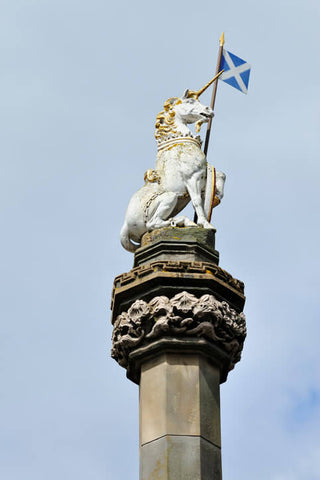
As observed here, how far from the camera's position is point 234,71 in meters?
20.0

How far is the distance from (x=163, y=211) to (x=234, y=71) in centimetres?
503

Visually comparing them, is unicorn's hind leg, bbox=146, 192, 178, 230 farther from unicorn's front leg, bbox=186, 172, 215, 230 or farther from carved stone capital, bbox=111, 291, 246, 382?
carved stone capital, bbox=111, 291, 246, 382

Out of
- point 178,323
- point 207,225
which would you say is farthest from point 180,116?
point 178,323

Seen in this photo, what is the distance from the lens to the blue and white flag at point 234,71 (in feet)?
65.2

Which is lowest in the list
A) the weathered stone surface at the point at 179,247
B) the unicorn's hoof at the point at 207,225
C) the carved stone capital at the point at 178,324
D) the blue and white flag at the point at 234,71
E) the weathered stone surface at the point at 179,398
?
the weathered stone surface at the point at 179,398

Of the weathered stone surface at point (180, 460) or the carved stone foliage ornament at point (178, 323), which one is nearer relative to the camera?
the weathered stone surface at point (180, 460)

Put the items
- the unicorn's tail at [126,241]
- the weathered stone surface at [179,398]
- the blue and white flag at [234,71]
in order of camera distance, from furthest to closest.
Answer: the blue and white flag at [234,71] < the unicorn's tail at [126,241] < the weathered stone surface at [179,398]

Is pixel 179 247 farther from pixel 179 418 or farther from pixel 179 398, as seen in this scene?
pixel 179 418

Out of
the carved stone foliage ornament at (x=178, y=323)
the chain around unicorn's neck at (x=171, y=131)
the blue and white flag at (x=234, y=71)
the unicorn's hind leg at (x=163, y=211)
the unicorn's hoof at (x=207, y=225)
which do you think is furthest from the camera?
the blue and white flag at (x=234, y=71)

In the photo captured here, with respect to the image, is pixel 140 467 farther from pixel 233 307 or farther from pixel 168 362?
pixel 233 307

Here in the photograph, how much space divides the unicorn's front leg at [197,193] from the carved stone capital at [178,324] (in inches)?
68.9

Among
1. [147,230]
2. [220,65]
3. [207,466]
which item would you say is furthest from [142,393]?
[220,65]

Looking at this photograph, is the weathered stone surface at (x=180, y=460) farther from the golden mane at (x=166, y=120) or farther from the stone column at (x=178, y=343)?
the golden mane at (x=166, y=120)

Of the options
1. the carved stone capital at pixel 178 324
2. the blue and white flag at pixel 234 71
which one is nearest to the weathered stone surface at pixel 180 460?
the carved stone capital at pixel 178 324
